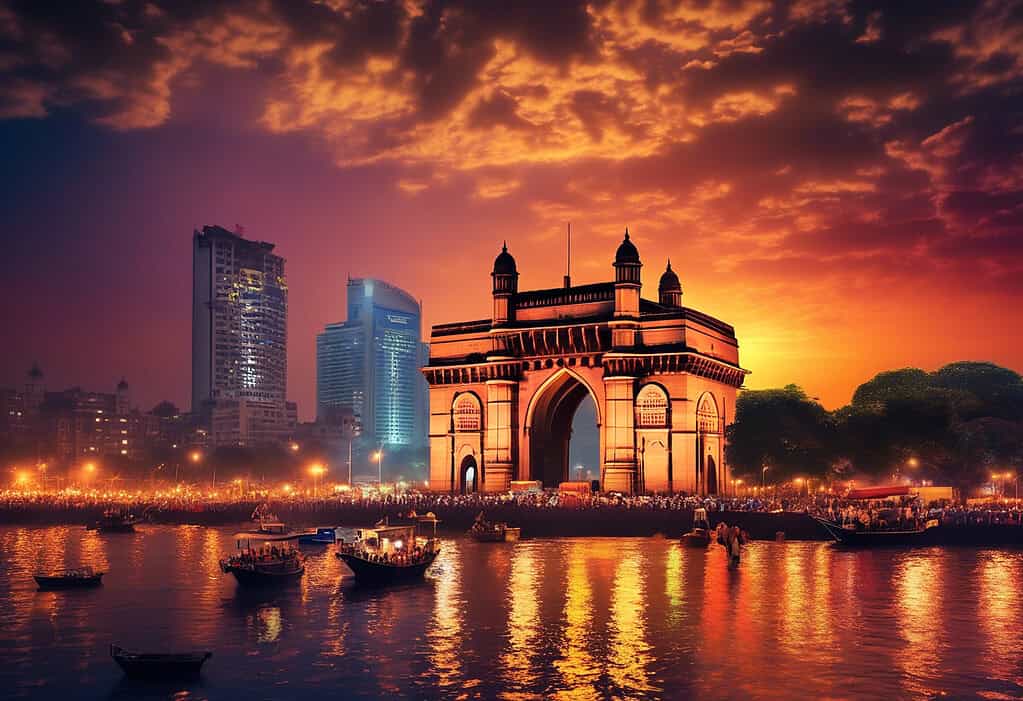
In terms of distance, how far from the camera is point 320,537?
84438mm

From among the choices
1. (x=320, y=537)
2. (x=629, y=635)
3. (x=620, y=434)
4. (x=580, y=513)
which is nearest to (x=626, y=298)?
(x=620, y=434)

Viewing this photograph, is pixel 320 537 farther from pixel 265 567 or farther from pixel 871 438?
pixel 871 438

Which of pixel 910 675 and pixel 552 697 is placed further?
pixel 910 675

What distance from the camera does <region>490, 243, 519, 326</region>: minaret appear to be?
4001 inches

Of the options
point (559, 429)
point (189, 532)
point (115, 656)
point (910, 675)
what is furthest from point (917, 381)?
point (115, 656)

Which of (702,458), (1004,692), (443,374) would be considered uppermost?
(443,374)

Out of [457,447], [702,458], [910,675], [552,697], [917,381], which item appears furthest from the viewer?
[917,381]

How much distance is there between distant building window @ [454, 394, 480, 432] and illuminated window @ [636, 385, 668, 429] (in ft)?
56.4

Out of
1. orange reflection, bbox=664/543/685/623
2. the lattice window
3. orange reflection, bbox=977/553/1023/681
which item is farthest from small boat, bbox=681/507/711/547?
the lattice window

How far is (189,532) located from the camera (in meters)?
99.9

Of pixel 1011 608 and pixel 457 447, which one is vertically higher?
pixel 457 447

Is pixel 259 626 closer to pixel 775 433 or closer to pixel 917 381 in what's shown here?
pixel 775 433

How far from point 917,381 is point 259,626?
104 m

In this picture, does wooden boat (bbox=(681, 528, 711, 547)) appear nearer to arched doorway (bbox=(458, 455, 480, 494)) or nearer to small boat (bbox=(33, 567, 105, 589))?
arched doorway (bbox=(458, 455, 480, 494))
